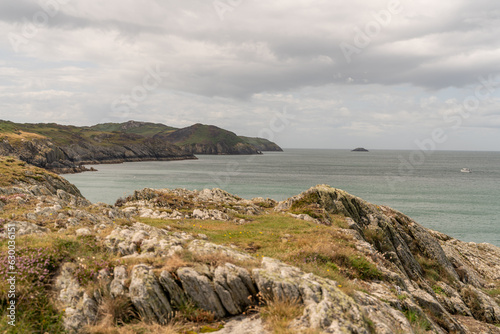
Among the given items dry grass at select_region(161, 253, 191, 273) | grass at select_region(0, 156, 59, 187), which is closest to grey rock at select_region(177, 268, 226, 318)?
dry grass at select_region(161, 253, 191, 273)

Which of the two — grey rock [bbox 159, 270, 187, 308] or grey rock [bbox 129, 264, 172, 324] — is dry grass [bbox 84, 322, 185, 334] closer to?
grey rock [bbox 129, 264, 172, 324]

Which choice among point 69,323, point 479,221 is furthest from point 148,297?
point 479,221

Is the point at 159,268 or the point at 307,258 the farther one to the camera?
the point at 307,258

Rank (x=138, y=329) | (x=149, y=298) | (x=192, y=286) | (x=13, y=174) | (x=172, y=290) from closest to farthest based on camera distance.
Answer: (x=138, y=329) < (x=149, y=298) < (x=172, y=290) < (x=192, y=286) < (x=13, y=174)

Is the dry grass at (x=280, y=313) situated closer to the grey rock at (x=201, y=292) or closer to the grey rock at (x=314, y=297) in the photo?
the grey rock at (x=314, y=297)

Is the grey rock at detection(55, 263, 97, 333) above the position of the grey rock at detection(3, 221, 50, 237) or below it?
below

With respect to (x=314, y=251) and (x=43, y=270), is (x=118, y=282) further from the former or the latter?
(x=314, y=251)

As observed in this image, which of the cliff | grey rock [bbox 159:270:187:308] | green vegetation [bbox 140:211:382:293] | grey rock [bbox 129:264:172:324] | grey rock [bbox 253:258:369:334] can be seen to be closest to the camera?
grey rock [bbox 253:258:369:334]

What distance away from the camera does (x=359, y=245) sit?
19656mm

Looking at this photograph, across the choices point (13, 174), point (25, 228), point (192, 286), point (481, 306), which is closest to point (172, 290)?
point (192, 286)

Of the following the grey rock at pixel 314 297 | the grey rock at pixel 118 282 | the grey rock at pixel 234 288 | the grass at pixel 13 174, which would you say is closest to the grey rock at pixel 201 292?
the grey rock at pixel 234 288

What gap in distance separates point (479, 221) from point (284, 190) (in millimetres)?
52070

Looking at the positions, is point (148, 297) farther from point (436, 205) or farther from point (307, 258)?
point (436, 205)

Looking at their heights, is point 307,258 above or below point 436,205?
above
